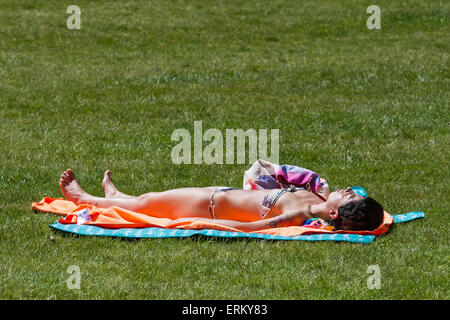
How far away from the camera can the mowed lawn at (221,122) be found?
22.3ft

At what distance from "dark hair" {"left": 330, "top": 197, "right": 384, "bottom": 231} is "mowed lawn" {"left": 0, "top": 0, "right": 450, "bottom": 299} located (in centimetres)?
19

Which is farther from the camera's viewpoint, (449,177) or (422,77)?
(422,77)

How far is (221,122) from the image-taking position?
42.1 feet

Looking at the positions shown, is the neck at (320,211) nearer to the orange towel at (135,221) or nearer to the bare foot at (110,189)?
the orange towel at (135,221)

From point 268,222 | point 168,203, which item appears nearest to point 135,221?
point 168,203

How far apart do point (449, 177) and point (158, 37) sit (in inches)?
390

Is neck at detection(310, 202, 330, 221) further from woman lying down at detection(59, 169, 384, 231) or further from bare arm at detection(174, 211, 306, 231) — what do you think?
bare arm at detection(174, 211, 306, 231)

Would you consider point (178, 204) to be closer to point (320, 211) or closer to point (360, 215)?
point (320, 211)

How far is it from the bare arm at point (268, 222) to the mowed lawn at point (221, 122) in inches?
11.2

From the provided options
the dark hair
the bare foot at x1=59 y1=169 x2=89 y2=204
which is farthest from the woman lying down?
the bare foot at x1=59 y1=169 x2=89 y2=204

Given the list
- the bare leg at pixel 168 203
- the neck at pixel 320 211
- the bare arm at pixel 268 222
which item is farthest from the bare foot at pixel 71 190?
the neck at pixel 320 211

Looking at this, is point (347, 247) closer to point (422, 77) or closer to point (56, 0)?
point (422, 77)

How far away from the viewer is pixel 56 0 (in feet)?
70.1
